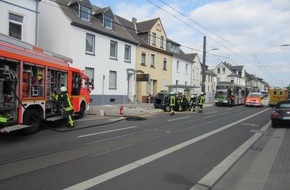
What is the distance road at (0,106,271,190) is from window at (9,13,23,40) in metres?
11.0

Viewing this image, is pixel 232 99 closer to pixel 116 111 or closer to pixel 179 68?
pixel 179 68

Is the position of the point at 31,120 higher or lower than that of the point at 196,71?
lower

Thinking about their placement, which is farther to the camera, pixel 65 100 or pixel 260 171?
pixel 65 100

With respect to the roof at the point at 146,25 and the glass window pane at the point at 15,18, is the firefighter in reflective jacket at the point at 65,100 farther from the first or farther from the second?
the roof at the point at 146,25

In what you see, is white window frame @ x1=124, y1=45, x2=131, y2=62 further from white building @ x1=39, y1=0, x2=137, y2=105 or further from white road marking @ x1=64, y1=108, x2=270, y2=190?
white road marking @ x1=64, y1=108, x2=270, y2=190

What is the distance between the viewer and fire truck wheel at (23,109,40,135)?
1097cm

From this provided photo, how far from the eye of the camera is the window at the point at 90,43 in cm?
2761

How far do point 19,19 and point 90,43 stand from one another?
829 centimetres

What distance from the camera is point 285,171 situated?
6828 millimetres

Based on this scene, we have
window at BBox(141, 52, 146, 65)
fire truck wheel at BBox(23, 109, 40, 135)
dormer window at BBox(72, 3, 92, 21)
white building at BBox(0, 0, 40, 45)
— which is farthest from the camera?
window at BBox(141, 52, 146, 65)

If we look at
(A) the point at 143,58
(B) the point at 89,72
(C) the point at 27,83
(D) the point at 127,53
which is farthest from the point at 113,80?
(C) the point at 27,83

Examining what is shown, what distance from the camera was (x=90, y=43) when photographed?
27969mm

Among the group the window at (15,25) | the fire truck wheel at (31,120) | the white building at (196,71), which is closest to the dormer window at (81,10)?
the window at (15,25)

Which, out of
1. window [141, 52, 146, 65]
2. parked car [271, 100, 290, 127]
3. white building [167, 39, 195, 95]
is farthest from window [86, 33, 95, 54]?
parked car [271, 100, 290, 127]
